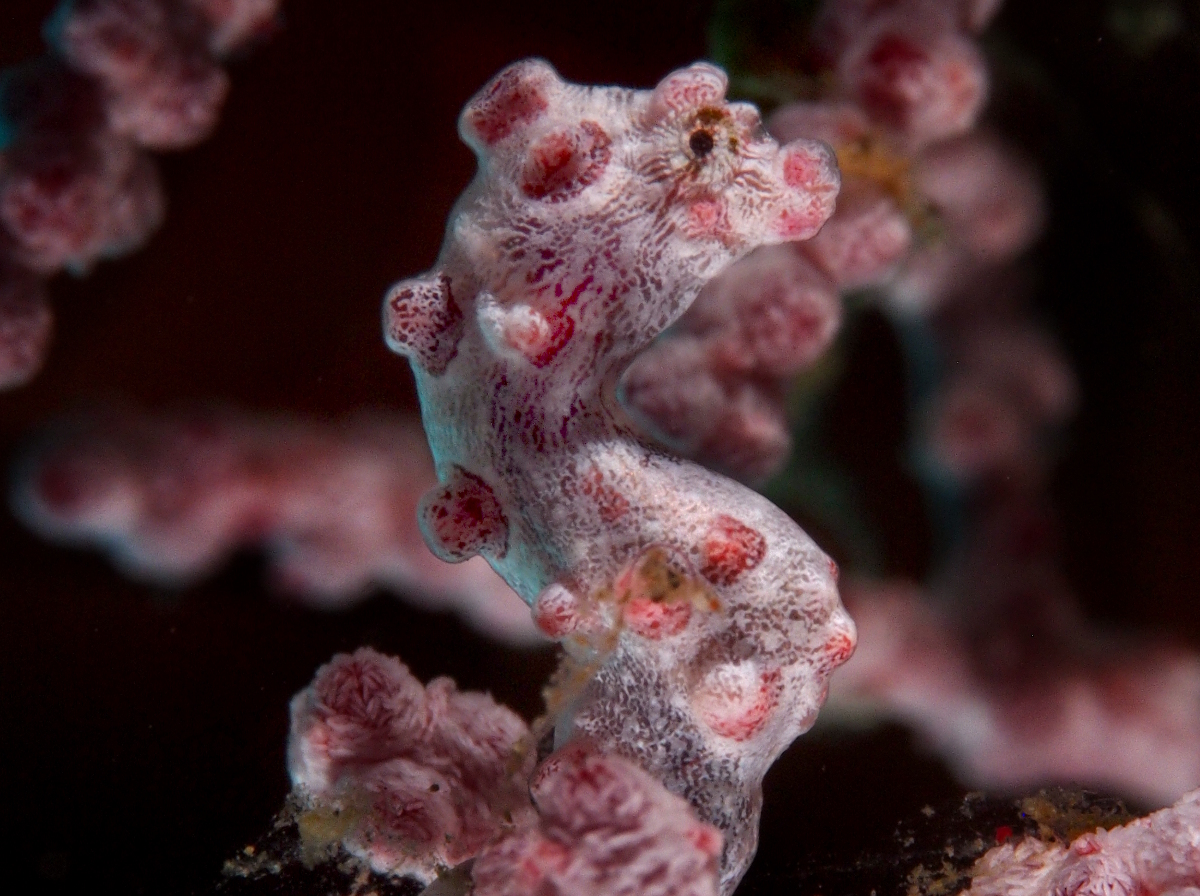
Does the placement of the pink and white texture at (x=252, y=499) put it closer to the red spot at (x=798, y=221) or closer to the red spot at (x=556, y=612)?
the red spot at (x=556, y=612)

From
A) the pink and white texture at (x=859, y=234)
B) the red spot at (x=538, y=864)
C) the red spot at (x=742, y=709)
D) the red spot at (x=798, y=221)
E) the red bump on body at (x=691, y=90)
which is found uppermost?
the pink and white texture at (x=859, y=234)

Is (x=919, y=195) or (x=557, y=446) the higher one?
(x=919, y=195)

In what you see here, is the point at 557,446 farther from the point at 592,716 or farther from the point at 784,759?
the point at 784,759

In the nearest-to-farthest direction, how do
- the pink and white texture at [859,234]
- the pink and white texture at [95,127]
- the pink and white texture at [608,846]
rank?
the pink and white texture at [608,846]
the pink and white texture at [859,234]
the pink and white texture at [95,127]

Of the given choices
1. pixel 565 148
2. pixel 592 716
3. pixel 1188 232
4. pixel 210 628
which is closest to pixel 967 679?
pixel 592 716

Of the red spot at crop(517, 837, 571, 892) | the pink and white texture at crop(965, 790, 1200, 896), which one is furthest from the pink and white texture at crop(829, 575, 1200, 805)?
the red spot at crop(517, 837, 571, 892)

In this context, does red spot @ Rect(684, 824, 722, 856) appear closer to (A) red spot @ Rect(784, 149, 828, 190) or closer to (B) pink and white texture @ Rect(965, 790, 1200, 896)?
(B) pink and white texture @ Rect(965, 790, 1200, 896)

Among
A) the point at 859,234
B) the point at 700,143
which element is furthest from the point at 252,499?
the point at 859,234

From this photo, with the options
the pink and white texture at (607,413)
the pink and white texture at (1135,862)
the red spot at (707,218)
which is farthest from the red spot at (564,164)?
the pink and white texture at (1135,862)
